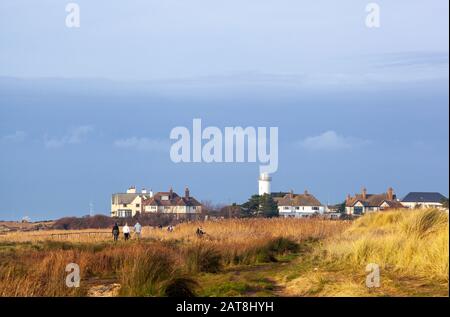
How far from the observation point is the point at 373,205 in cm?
8644

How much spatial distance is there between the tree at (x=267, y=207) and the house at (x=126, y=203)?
673 inches

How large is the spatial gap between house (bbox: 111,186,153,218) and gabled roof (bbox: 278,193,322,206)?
16.6 m

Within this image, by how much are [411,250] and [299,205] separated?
78565 mm

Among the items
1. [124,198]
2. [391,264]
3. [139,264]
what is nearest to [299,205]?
[124,198]

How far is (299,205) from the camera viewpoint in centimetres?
9581

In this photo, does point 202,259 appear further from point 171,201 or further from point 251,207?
point 171,201

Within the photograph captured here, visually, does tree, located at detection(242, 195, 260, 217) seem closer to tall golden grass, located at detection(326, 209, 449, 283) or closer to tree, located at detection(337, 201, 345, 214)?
tree, located at detection(337, 201, 345, 214)

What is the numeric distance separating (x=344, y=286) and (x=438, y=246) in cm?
237

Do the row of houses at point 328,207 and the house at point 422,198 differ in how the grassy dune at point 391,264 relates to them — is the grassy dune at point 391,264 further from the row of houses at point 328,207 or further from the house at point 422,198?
the row of houses at point 328,207

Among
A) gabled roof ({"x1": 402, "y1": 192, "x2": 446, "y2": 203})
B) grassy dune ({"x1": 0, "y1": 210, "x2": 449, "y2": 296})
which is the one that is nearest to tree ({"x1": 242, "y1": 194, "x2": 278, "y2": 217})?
gabled roof ({"x1": 402, "y1": 192, "x2": 446, "y2": 203})

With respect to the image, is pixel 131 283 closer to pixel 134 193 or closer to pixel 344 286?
pixel 344 286

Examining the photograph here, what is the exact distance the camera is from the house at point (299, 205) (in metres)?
94.1

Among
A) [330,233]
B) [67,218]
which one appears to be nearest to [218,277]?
[330,233]
